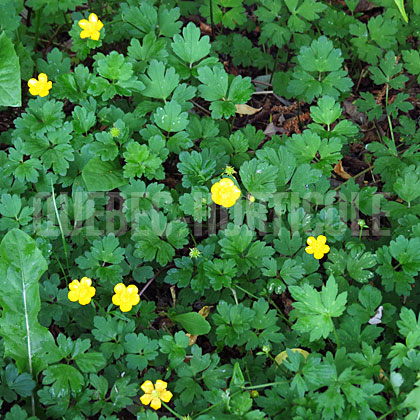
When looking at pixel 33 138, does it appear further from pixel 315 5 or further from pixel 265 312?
pixel 315 5

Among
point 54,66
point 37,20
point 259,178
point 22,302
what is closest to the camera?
point 22,302

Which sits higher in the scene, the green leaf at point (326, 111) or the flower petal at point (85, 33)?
the flower petal at point (85, 33)

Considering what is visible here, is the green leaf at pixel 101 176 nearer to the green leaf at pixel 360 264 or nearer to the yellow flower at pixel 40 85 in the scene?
the yellow flower at pixel 40 85

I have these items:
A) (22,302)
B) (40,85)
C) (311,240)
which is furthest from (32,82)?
(311,240)

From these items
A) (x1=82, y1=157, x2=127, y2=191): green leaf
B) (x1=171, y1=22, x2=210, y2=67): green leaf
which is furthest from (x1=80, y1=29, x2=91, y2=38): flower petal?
(x1=82, y1=157, x2=127, y2=191): green leaf

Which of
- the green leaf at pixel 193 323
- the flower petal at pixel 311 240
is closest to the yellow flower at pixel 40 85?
the green leaf at pixel 193 323

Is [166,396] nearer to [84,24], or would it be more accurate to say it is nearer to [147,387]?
[147,387]

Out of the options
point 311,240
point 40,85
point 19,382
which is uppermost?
point 40,85
